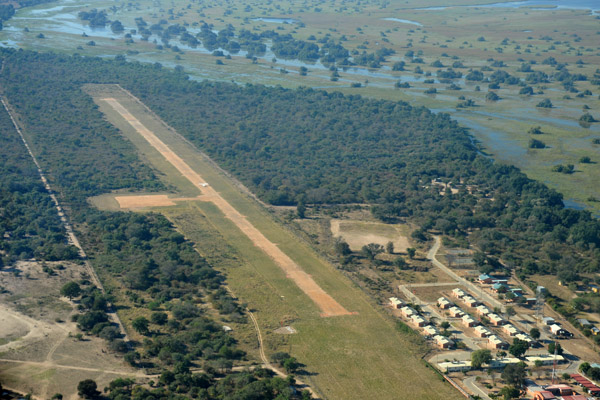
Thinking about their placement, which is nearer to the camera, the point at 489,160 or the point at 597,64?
the point at 489,160

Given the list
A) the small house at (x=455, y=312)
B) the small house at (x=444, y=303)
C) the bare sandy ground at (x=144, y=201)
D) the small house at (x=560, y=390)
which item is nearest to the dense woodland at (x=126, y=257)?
the bare sandy ground at (x=144, y=201)

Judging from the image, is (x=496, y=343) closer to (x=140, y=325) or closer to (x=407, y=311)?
(x=407, y=311)

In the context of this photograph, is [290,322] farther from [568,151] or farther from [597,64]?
[597,64]

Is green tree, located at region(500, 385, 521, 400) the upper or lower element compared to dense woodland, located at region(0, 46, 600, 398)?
lower

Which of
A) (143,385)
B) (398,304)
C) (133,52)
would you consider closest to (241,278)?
(398,304)

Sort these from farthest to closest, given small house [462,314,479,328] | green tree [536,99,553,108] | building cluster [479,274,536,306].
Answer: green tree [536,99,553,108]
building cluster [479,274,536,306]
small house [462,314,479,328]

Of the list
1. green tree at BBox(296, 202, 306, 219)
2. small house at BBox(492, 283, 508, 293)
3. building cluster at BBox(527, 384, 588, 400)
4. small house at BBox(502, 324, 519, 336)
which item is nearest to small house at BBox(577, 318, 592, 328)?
small house at BBox(502, 324, 519, 336)

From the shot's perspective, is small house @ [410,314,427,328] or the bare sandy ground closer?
small house @ [410,314,427,328]

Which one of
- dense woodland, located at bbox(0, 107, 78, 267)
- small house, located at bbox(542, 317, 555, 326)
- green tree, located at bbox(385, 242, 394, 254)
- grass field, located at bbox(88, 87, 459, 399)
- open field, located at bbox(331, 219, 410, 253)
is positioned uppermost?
dense woodland, located at bbox(0, 107, 78, 267)

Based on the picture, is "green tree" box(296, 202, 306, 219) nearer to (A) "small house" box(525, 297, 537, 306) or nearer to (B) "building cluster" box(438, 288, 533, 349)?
(B) "building cluster" box(438, 288, 533, 349)
